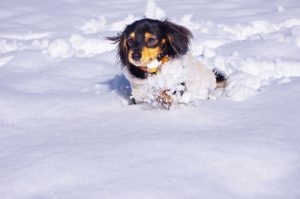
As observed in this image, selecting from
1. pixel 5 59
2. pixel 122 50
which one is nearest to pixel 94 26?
pixel 5 59

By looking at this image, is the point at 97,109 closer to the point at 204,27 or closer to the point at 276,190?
A: the point at 276,190

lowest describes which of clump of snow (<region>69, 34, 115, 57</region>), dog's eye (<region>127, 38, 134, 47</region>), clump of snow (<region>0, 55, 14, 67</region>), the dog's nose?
clump of snow (<region>0, 55, 14, 67</region>)

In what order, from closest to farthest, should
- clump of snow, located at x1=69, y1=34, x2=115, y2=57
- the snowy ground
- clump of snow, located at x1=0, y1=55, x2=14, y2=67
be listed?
the snowy ground < clump of snow, located at x1=0, y1=55, x2=14, y2=67 < clump of snow, located at x1=69, y1=34, x2=115, y2=57

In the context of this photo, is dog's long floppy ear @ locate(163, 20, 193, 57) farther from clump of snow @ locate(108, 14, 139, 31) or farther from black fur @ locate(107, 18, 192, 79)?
clump of snow @ locate(108, 14, 139, 31)

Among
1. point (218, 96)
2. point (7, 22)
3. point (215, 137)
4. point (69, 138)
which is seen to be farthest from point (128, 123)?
point (7, 22)

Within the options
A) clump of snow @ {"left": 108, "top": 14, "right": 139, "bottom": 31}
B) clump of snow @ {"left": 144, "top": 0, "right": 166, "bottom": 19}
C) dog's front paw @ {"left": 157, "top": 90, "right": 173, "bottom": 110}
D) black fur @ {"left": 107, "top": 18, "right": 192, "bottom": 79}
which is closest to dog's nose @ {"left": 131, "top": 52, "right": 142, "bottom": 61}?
black fur @ {"left": 107, "top": 18, "right": 192, "bottom": 79}

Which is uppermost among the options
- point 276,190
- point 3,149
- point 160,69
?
point 160,69

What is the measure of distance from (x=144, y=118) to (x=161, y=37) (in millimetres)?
597

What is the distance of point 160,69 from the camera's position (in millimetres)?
2789

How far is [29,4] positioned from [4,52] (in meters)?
1.70

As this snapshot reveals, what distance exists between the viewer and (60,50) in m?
3.97

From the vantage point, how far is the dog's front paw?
2764 millimetres

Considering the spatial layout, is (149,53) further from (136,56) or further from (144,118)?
(144,118)

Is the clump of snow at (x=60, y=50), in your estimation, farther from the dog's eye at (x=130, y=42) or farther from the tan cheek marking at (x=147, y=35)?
the tan cheek marking at (x=147, y=35)
